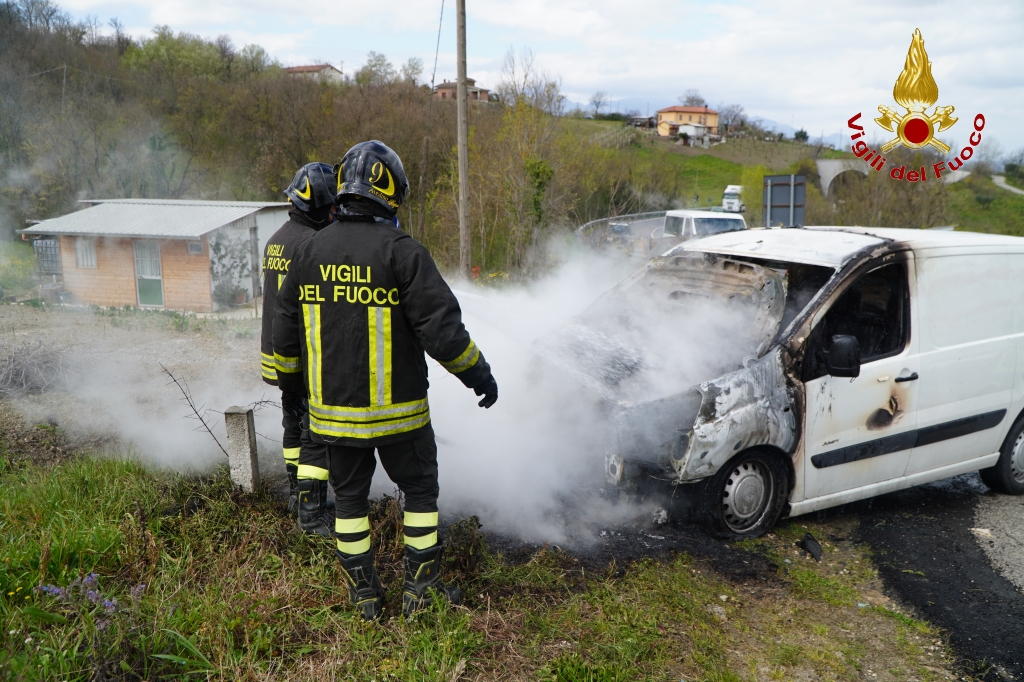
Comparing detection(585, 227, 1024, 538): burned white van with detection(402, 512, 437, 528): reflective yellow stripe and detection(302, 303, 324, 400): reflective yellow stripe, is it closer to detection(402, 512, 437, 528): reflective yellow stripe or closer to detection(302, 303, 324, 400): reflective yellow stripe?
detection(402, 512, 437, 528): reflective yellow stripe

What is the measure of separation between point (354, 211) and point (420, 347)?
2.05ft

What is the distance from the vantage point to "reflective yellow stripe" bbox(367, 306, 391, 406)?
2.75 metres

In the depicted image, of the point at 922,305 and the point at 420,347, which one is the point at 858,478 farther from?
the point at 420,347

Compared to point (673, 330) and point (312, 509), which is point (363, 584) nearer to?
point (312, 509)

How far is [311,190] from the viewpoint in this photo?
153 inches

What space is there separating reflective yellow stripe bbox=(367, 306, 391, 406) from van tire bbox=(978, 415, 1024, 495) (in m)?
4.49

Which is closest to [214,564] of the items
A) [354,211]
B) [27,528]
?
[27,528]

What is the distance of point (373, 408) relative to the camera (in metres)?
2.77

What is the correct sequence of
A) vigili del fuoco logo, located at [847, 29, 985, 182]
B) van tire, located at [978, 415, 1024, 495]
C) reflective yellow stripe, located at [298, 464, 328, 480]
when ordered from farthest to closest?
vigili del fuoco logo, located at [847, 29, 985, 182] → van tire, located at [978, 415, 1024, 495] → reflective yellow stripe, located at [298, 464, 328, 480]

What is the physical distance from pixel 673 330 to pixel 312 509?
2437 millimetres

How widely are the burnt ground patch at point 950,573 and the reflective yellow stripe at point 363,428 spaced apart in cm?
269

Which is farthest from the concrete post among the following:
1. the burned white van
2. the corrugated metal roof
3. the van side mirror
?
the corrugated metal roof

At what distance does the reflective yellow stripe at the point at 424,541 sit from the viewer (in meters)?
3.00

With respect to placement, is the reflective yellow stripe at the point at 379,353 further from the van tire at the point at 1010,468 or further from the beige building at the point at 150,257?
the beige building at the point at 150,257
